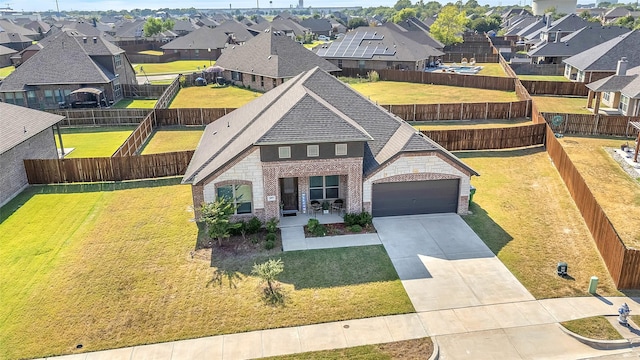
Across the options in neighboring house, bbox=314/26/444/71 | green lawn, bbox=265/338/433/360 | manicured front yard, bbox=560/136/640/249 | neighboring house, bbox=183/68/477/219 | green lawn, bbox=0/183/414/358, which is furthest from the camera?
neighboring house, bbox=314/26/444/71

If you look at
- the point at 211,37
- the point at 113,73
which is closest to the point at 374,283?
the point at 113,73

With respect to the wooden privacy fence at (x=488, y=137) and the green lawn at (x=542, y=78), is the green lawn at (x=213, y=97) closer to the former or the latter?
the wooden privacy fence at (x=488, y=137)

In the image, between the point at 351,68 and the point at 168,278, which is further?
the point at 351,68

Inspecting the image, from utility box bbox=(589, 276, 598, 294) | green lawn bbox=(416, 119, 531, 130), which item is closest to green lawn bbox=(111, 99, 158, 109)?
green lawn bbox=(416, 119, 531, 130)

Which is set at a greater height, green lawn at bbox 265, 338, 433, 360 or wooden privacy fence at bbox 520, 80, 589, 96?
wooden privacy fence at bbox 520, 80, 589, 96

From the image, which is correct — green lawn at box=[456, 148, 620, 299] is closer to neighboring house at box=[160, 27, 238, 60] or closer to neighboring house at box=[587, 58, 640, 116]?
neighboring house at box=[587, 58, 640, 116]

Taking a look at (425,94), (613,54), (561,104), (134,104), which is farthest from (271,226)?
(613,54)

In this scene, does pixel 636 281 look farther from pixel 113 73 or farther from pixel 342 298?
pixel 113 73
